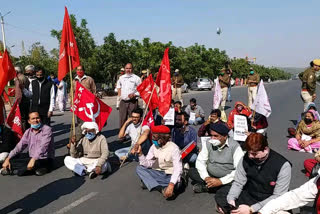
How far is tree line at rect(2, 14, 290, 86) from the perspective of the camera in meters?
22.4

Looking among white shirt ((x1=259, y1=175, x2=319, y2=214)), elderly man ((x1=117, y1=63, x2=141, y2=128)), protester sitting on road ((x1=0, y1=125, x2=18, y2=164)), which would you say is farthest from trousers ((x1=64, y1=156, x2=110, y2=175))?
white shirt ((x1=259, y1=175, x2=319, y2=214))

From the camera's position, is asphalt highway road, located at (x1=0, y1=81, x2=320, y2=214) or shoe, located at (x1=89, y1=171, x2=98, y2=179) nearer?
asphalt highway road, located at (x1=0, y1=81, x2=320, y2=214)

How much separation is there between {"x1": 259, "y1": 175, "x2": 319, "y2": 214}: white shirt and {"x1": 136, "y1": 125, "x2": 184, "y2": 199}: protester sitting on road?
155 cm

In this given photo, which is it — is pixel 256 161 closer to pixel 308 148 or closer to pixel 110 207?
pixel 110 207

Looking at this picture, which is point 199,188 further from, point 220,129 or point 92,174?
point 92,174

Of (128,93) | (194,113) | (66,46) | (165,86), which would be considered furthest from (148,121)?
(194,113)

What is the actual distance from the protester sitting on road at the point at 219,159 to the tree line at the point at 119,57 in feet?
32.5

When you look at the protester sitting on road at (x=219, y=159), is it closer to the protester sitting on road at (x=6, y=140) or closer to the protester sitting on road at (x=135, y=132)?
the protester sitting on road at (x=135, y=132)

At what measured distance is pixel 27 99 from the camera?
6961 millimetres

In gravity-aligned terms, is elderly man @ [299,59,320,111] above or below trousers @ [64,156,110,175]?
above

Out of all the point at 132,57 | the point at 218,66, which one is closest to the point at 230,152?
the point at 132,57

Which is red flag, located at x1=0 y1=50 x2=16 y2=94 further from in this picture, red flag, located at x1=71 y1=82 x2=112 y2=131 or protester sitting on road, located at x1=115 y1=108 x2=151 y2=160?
protester sitting on road, located at x1=115 y1=108 x2=151 y2=160

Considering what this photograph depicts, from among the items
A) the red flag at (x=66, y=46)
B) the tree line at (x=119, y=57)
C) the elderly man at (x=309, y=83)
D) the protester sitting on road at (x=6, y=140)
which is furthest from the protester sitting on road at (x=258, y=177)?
the tree line at (x=119, y=57)

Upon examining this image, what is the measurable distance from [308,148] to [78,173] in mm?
4990
